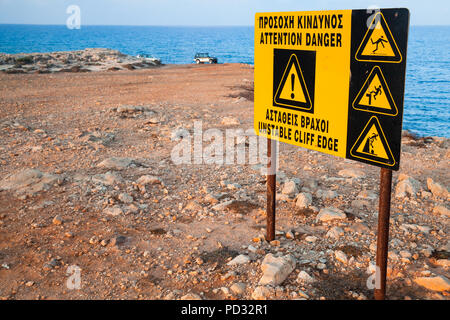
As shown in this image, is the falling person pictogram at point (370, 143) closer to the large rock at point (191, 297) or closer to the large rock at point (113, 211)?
the large rock at point (191, 297)

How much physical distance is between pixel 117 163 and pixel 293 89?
4.17 metres

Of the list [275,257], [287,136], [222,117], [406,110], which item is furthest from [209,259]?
[406,110]

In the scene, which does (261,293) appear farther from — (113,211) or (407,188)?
(407,188)

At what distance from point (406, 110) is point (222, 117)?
17.8 meters

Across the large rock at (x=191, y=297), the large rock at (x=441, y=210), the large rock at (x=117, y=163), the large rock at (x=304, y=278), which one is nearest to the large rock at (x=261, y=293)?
the large rock at (x=304, y=278)

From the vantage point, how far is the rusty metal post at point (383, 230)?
3536mm

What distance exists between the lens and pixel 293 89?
14.2 ft

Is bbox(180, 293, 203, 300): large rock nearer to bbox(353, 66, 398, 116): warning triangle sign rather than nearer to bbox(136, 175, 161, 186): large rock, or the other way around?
bbox(353, 66, 398, 116): warning triangle sign

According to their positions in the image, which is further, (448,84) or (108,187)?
(448,84)

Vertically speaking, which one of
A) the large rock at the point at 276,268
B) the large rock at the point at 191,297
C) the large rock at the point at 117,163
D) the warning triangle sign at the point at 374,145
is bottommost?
the large rock at the point at 191,297

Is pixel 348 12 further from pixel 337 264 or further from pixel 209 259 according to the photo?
pixel 209 259

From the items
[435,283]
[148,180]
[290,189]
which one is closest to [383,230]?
[435,283]

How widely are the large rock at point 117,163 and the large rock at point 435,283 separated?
510cm

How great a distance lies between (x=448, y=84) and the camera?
37188mm
